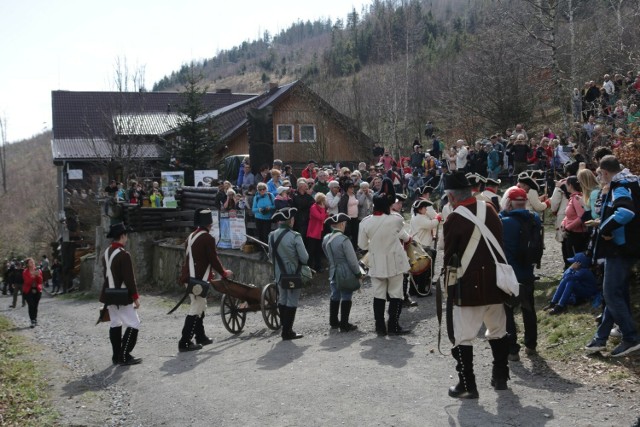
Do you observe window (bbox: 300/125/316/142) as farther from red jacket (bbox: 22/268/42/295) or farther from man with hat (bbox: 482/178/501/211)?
man with hat (bbox: 482/178/501/211)

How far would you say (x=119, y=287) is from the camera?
36.7ft

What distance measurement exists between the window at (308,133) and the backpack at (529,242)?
26664mm

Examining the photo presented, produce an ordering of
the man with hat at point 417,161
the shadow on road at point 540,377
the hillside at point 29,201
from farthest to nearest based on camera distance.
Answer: the hillside at point 29,201 → the man with hat at point 417,161 → the shadow on road at point 540,377

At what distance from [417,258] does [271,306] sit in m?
2.68

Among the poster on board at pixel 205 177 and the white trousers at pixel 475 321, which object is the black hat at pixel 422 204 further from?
the poster on board at pixel 205 177

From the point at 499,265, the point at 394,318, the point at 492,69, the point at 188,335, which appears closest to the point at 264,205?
the point at 188,335

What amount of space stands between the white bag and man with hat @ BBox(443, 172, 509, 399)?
3 centimetres

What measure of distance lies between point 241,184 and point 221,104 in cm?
4036

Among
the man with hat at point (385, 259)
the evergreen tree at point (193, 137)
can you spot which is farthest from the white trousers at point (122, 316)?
the evergreen tree at point (193, 137)

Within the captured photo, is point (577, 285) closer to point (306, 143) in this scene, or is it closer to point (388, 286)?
point (388, 286)

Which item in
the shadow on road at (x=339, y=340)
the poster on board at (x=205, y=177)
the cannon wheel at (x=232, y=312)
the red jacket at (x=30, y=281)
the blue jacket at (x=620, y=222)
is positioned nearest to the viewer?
the blue jacket at (x=620, y=222)

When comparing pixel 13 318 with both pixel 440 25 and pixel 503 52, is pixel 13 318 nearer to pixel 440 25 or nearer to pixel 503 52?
pixel 503 52

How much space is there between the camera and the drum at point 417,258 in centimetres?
1300

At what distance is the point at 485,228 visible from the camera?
7.48 metres
